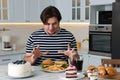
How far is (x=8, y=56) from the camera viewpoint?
4383mm

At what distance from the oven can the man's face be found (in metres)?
1.89

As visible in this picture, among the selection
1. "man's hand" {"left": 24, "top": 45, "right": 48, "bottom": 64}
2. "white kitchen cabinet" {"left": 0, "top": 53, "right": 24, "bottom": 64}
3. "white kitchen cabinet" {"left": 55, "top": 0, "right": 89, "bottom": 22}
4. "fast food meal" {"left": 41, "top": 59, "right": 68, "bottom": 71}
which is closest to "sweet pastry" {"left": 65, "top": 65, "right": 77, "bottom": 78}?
"fast food meal" {"left": 41, "top": 59, "right": 68, "bottom": 71}

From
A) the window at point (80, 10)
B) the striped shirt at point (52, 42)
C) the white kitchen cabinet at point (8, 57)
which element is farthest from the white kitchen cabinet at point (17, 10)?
the striped shirt at point (52, 42)

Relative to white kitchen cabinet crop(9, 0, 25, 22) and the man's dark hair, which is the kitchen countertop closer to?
the man's dark hair

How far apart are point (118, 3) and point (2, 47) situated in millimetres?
2367

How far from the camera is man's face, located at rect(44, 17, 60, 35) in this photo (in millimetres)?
2312

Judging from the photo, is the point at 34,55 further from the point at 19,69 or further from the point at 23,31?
the point at 23,31

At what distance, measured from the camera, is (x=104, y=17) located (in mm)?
4266

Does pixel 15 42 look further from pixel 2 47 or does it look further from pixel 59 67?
pixel 59 67

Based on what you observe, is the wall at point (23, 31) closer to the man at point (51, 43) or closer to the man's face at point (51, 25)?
the man at point (51, 43)

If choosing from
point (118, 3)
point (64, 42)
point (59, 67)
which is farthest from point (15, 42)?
point (59, 67)

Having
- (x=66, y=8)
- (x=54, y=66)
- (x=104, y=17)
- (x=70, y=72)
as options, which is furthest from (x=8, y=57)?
(x=70, y=72)

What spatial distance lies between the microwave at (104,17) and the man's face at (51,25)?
1.96 meters

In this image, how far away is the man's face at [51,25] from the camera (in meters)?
2.31
